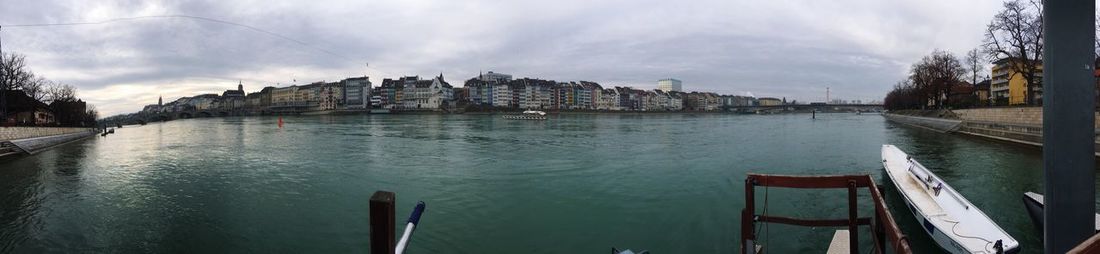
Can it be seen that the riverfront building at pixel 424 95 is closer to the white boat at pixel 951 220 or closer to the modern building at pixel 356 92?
the modern building at pixel 356 92

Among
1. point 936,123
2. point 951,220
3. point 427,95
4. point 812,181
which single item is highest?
point 427,95

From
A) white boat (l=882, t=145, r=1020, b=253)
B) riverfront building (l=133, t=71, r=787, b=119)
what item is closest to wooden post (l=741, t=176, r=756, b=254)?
white boat (l=882, t=145, r=1020, b=253)

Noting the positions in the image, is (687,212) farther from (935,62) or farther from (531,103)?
(531,103)

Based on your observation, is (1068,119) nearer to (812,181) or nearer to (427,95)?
(812,181)

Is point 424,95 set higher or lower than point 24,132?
higher

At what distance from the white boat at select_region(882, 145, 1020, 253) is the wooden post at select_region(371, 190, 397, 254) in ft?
23.2

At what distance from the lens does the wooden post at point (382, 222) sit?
378 centimetres

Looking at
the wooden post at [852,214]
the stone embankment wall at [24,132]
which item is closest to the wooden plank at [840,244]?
the wooden post at [852,214]

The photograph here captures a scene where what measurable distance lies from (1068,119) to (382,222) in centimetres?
443

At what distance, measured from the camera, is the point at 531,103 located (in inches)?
6511

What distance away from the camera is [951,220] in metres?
8.17

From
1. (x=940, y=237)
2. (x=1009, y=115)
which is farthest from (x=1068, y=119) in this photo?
(x=1009, y=115)

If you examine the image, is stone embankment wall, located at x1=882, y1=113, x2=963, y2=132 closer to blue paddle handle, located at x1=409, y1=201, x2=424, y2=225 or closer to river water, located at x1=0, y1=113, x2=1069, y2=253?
river water, located at x1=0, y1=113, x2=1069, y2=253

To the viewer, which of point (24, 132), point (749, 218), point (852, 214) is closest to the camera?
point (852, 214)
